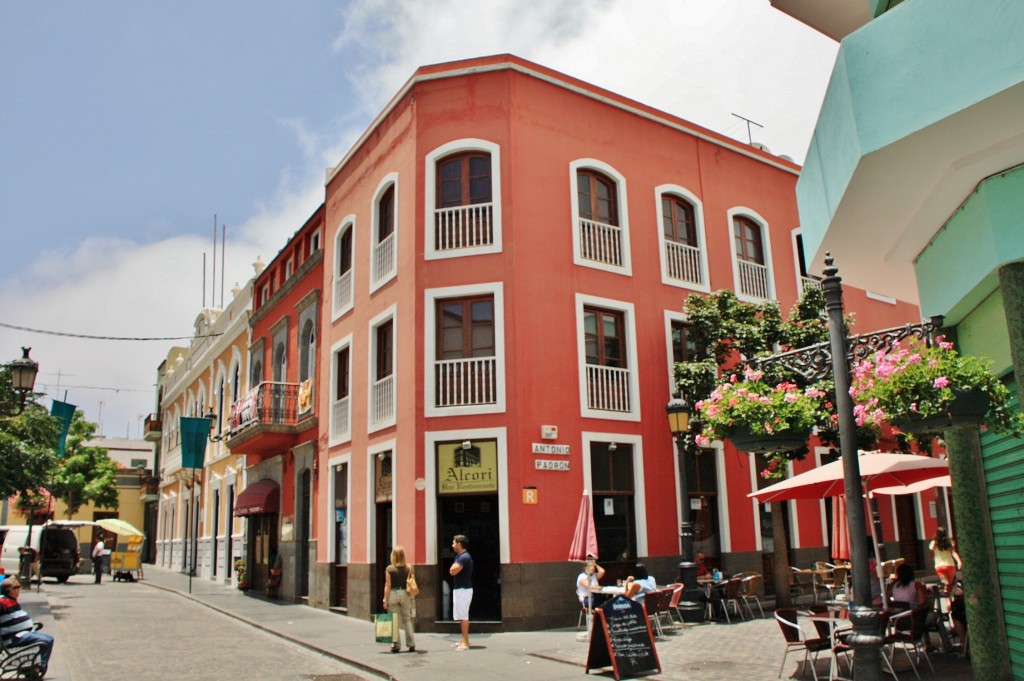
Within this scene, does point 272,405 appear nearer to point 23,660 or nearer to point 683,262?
point 683,262

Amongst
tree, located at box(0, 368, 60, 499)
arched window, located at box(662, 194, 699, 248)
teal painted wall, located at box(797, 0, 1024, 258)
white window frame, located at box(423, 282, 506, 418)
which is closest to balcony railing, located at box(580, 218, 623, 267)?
arched window, located at box(662, 194, 699, 248)

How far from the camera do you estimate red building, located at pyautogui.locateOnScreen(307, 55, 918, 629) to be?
51.0 ft

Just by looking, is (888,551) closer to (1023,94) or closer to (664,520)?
(664,520)

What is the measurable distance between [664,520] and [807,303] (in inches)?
215

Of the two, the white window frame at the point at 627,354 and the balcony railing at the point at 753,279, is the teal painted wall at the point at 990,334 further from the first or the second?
the balcony railing at the point at 753,279

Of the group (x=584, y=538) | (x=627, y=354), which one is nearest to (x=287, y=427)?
(x=627, y=354)

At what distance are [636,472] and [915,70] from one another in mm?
11928

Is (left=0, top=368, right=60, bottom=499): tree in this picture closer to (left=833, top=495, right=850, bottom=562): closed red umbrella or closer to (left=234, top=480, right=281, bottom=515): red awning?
(left=234, top=480, right=281, bottom=515): red awning

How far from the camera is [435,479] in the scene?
15672 mm

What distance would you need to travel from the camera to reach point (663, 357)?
701 inches

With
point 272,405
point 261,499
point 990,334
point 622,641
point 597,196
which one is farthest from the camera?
point 261,499

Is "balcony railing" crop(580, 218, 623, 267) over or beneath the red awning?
over

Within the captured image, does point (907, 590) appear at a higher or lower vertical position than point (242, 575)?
higher

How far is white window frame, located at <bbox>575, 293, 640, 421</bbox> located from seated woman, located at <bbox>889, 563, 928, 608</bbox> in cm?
654
